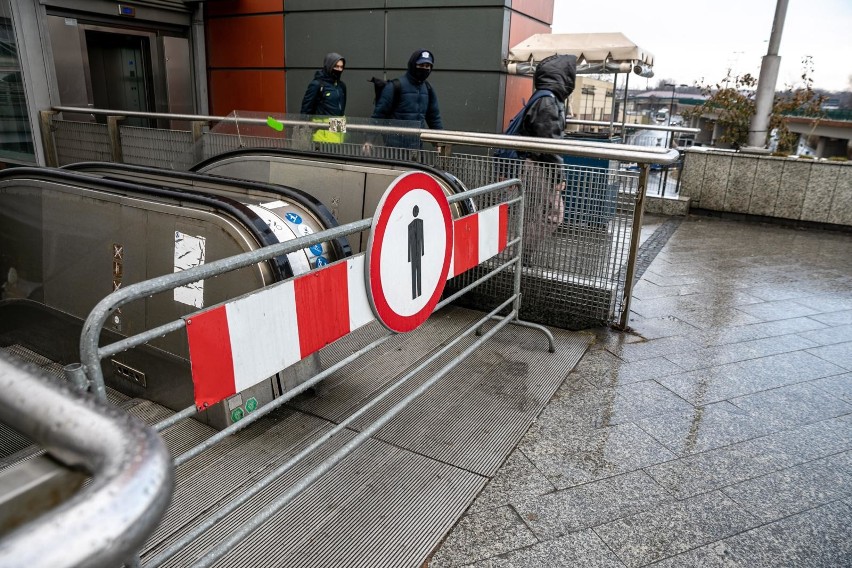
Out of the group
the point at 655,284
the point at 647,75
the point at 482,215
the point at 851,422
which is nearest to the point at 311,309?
the point at 482,215

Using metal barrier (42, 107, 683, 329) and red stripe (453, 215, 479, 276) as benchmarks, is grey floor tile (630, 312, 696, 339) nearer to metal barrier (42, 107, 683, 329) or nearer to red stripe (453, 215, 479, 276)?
metal barrier (42, 107, 683, 329)

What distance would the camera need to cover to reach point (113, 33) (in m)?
9.60

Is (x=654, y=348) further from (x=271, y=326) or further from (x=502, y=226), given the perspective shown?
(x=271, y=326)

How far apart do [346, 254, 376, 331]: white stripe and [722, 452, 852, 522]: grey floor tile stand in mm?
1988

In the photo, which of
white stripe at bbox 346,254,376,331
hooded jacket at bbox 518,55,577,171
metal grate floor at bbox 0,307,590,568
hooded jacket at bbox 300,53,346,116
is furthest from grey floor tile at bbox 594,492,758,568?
hooded jacket at bbox 300,53,346,116

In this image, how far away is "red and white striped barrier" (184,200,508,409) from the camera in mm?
1867

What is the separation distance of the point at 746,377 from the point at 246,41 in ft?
32.4

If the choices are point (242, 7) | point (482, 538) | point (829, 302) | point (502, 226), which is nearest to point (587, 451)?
point (482, 538)

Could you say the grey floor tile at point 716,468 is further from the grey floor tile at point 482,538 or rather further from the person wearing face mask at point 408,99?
the person wearing face mask at point 408,99

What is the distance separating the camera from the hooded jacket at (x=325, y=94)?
290 inches

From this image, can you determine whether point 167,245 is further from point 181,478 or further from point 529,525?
point 529,525

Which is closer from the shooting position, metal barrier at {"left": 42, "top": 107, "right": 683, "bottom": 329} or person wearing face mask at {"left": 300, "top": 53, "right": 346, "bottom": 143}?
A: metal barrier at {"left": 42, "top": 107, "right": 683, "bottom": 329}

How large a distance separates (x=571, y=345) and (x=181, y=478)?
2.91m

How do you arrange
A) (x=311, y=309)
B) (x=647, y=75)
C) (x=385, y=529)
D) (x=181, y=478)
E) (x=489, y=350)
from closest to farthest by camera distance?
(x=311, y=309), (x=385, y=529), (x=181, y=478), (x=489, y=350), (x=647, y=75)
